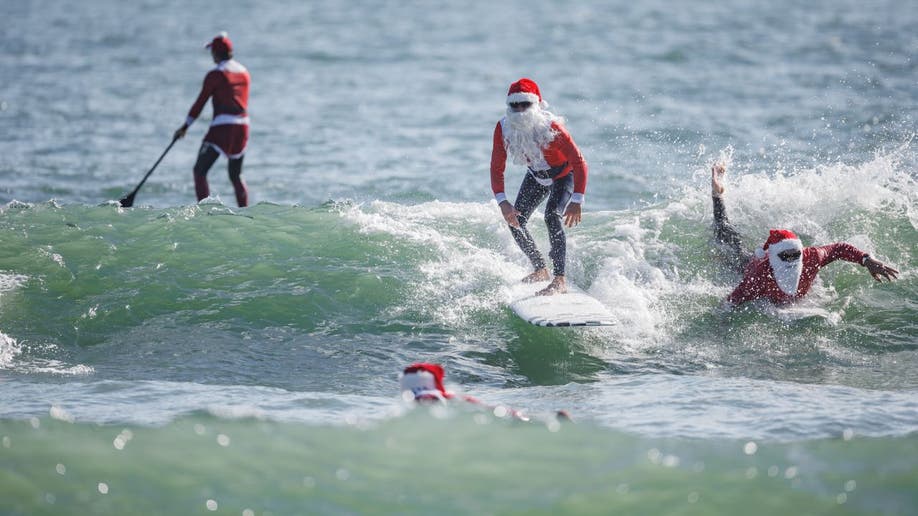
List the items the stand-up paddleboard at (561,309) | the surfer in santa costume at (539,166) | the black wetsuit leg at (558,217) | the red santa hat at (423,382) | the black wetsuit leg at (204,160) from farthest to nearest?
the black wetsuit leg at (204,160) → the black wetsuit leg at (558,217) → the surfer in santa costume at (539,166) → the stand-up paddleboard at (561,309) → the red santa hat at (423,382)

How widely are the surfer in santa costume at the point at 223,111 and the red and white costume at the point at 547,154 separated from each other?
12.4 feet

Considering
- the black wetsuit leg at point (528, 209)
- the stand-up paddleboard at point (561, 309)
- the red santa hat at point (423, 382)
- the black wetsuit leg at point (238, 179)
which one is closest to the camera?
the red santa hat at point (423, 382)

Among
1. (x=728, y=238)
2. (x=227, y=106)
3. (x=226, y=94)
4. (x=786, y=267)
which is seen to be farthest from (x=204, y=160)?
(x=786, y=267)

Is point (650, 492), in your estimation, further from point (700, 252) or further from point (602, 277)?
point (700, 252)

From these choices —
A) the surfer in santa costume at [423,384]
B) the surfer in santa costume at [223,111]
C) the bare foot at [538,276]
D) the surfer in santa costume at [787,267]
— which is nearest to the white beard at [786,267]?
the surfer in santa costume at [787,267]

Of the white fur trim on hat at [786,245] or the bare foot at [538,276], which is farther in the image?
the bare foot at [538,276]

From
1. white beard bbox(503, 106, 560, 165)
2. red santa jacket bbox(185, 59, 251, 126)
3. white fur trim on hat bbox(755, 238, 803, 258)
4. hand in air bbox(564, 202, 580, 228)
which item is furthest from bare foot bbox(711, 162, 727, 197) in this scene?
red santa jacket bbox(185, 59, 251, 126)

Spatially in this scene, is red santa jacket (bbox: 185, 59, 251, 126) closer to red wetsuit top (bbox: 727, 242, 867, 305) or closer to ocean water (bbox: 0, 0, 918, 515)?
ocean water (bbox: 0, 0, 918, 515)

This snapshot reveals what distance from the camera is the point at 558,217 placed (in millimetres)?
8719

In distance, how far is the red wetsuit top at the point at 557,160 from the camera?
27.6 ft

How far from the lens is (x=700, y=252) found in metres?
10.1

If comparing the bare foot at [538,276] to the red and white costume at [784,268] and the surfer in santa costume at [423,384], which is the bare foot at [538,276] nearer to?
the red and white costume at [784,268]

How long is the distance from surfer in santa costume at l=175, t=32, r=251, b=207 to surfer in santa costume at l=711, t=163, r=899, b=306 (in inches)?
219

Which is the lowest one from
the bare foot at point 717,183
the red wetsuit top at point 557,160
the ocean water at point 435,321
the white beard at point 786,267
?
the ocean water at point 435,321
